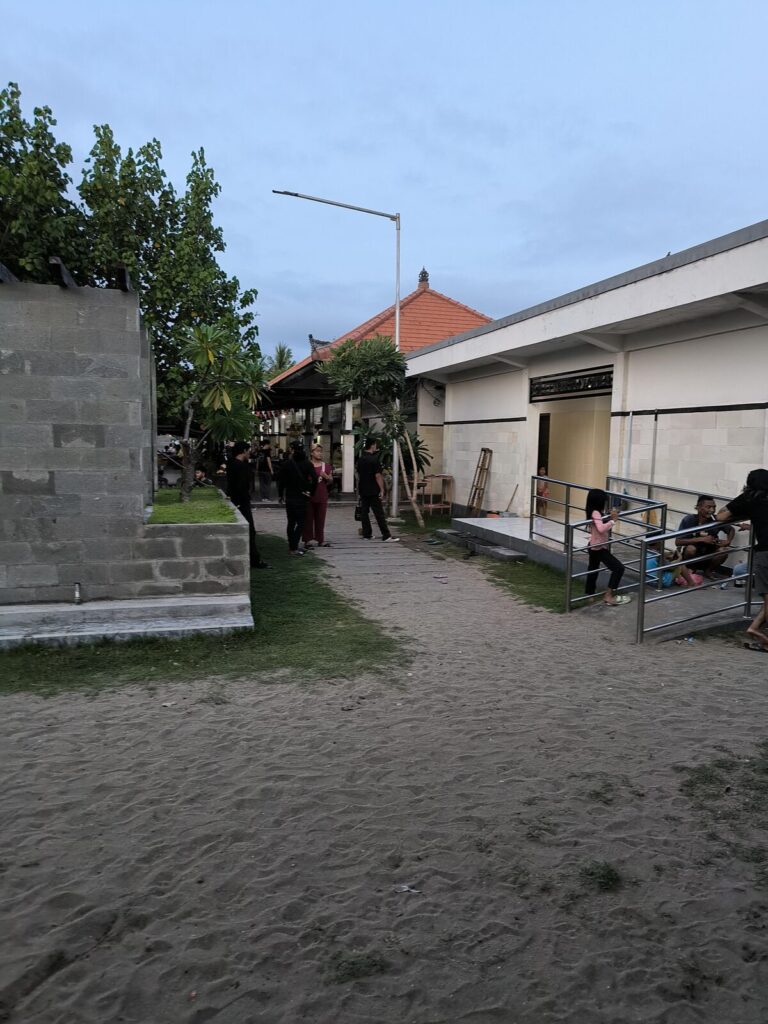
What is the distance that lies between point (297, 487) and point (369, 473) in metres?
1.88

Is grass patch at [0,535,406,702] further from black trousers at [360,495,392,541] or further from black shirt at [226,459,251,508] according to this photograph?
black trousers at [360,495,392,541]

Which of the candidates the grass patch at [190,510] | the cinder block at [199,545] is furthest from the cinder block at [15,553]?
the cinder block at [199,545]

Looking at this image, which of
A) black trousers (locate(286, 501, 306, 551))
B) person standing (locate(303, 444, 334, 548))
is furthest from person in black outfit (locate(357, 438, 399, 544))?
black trousers (locate(286, 501, 306, 551))

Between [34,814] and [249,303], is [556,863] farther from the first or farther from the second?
[249,303]

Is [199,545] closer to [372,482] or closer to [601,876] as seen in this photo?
[601,876]

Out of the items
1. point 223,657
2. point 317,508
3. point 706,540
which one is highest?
point 706,540

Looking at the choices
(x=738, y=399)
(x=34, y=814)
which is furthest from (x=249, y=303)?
(x=34, y=814)

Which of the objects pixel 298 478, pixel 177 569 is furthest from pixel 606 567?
pixel 298 478

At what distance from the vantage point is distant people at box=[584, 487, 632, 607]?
794cm

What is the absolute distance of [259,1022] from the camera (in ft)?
7.66

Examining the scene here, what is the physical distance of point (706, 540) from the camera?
6996mm

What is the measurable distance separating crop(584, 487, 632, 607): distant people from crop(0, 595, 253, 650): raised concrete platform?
12.2ft

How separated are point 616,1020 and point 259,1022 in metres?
1.12

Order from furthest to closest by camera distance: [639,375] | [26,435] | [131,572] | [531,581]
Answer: [639,375] < [531,581] < [131,572] < [26,435]
